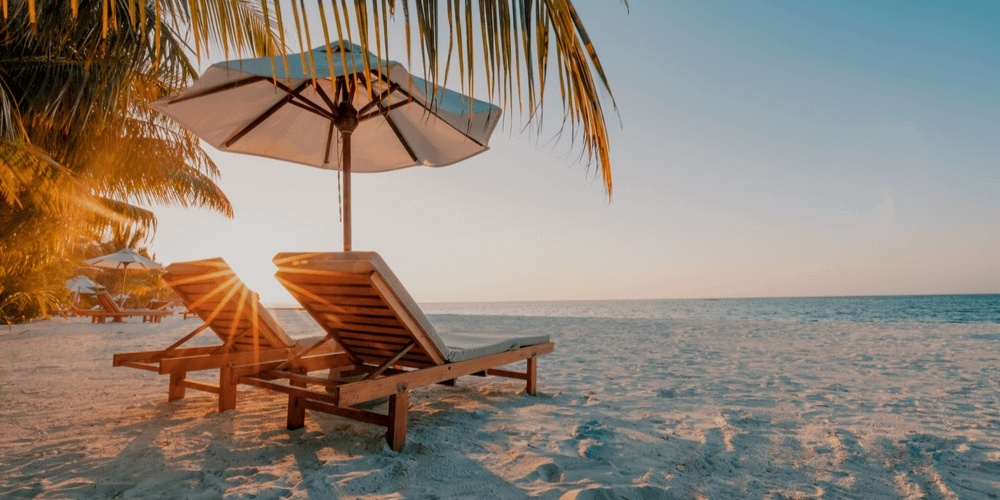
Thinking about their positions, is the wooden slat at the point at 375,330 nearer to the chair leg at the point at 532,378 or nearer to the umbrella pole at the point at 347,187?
the umbrella pole at the point at 347,187

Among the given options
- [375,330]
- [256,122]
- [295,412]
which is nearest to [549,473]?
[375,330]

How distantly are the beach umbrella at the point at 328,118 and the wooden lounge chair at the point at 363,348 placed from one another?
0.94 meters

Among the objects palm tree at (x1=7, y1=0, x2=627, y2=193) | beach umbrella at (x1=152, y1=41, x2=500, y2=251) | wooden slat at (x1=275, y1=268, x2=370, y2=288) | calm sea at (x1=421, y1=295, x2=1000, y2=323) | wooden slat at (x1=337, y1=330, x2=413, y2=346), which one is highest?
beach umbrella at (x1=152, y1=41, x2=500, y2=251)

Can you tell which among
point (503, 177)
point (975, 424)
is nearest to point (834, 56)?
point (503, 177)

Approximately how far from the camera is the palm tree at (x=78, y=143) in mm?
4551

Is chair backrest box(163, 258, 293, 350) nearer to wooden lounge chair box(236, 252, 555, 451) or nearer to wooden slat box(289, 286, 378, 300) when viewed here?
wooden lounge chair box(236, 252, 555, 451)

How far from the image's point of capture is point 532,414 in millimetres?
3344

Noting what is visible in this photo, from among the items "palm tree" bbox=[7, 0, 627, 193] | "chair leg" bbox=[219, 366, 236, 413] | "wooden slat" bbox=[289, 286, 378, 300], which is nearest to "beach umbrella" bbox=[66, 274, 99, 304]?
"chair leg" bbox=[219, 366, 236, 413]

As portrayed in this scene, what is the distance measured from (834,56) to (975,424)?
12839 millimetres

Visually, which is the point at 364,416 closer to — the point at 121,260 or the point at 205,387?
the point at 205,387

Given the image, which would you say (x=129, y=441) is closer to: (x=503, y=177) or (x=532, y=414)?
(x=532, y=414)

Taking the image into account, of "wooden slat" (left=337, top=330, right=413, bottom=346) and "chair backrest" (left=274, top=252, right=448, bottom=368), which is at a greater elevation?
"chair backrest" (left=274, top=252, right=448, bottom=368)

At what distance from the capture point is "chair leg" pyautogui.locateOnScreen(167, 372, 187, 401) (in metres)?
3.55

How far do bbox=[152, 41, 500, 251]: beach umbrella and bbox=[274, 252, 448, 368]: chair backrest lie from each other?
91 centimetres
